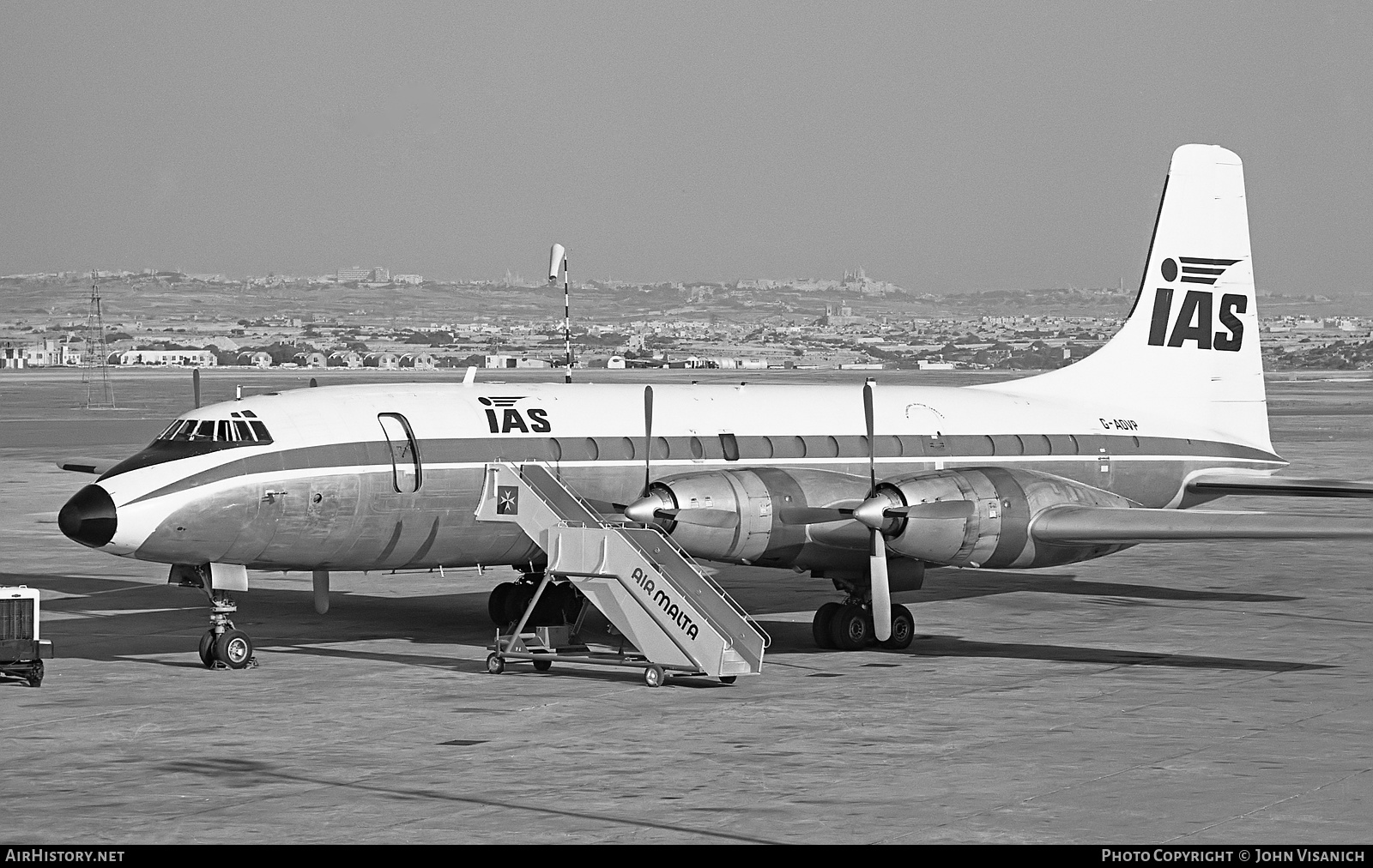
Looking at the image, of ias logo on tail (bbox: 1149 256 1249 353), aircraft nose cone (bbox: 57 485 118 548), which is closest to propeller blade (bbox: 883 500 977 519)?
aircraft nose cone (bbox: 57 485 118 548)

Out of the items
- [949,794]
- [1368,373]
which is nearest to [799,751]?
[949,794]

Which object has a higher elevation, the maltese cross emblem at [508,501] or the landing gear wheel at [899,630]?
the maltese cross emblem at [508,501]

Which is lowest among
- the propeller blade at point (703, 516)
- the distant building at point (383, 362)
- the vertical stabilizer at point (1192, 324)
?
the distant building at point (383, 362)

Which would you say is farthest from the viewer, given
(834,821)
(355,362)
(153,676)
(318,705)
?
(355,362)

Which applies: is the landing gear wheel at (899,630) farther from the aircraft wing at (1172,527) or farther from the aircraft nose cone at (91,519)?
the aircraft nose cone at (91,519)

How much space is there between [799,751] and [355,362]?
16848 cm

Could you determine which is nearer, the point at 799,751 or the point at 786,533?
the point at 799,751

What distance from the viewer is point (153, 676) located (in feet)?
63.2

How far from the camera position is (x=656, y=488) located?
2003 centimetres

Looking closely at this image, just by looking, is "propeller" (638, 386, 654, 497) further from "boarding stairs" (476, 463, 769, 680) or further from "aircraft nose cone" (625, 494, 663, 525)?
"boarding stairs" (476, 463, 769, 680)

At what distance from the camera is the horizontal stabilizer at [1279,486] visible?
938 inches

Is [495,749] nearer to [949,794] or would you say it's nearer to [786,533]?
[949,794]

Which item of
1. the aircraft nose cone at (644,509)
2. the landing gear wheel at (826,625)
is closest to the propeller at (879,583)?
the landing gear wheel at (826,625)

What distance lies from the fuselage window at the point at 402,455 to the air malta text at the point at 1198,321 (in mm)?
13380
